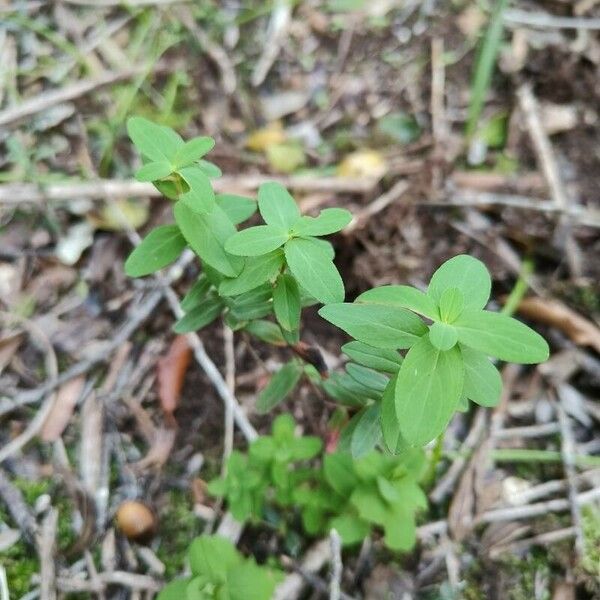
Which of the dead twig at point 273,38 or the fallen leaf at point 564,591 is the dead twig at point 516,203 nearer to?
the dead twig at point 273,38

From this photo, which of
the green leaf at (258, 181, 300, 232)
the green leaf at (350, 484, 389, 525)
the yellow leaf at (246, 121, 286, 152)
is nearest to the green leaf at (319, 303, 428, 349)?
the green leaf at (258, 181, 300, 232)

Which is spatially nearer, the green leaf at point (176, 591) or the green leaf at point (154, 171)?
the green leaf at point (154, 171)

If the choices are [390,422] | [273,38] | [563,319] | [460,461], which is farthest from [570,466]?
[273,38]

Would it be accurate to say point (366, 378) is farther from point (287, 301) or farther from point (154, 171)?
point (154, 171)

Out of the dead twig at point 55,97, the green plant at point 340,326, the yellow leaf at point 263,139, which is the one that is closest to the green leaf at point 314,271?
the green plant at point 340,326

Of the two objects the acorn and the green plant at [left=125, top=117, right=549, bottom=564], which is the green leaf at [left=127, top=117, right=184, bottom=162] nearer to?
the green plant at [left=125, top=117, right=549, bottom=564]

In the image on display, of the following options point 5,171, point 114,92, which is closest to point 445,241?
point 114,92

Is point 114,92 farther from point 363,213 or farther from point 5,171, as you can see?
point 363,213
